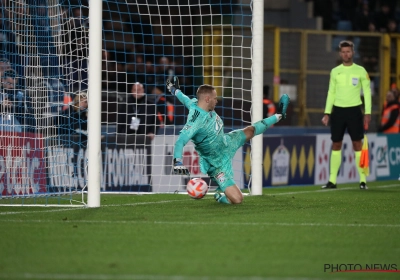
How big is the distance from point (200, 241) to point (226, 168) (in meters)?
3.73

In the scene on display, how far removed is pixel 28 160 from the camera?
1259 cm

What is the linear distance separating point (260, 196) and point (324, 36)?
982 centimetres

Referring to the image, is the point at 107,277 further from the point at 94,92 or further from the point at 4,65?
the point at 4,65

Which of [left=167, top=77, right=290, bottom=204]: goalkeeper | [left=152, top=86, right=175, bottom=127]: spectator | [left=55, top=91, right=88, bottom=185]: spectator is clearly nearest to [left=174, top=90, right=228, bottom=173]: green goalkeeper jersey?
[left=167, top=77, right=290, bottom=204]: goalkeeper

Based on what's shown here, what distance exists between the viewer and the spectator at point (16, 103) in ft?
40.0

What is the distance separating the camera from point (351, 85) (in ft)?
48.6

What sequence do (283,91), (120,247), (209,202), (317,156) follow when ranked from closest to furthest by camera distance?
(120,247), (209,202), (317,156), (283,91)

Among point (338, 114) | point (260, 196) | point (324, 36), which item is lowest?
point (260, 196)

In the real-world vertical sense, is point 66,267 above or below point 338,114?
below

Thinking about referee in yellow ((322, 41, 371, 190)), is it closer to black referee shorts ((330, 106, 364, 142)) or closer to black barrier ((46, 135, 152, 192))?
black referee shorts ((330, 106, 364, 142))

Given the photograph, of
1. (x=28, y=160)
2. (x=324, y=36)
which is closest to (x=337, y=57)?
(x=324, y=36)

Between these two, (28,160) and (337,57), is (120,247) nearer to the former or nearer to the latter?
(28,160)

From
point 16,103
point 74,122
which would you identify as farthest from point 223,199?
point 16,103

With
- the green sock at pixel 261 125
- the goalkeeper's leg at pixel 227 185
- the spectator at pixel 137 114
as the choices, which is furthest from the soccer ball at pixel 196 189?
the spectator at pixel 137 114
